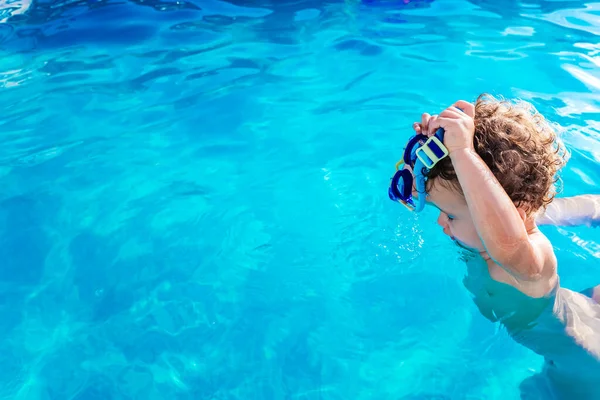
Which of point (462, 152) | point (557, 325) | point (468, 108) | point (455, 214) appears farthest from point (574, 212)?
point (462, 152)

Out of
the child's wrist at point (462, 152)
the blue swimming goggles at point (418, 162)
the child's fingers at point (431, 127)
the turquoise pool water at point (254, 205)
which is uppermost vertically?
the child's fingers at point (431, 127)

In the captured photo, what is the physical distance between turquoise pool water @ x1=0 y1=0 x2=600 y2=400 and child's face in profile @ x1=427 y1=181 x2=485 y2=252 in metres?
0.96

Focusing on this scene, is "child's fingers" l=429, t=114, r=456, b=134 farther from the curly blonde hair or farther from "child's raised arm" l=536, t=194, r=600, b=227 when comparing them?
"child's raised arm" l=536, t=194, r=600, b=227

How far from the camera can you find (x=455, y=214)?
2.54m

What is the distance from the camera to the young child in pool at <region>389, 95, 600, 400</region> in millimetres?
2240

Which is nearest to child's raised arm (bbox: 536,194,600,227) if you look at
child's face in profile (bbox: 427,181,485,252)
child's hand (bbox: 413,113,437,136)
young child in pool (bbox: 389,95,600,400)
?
young child in pool (bbox: 389,95,600,400)

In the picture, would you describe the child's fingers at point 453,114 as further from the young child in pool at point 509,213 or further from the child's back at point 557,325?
the child's back at point 557,325

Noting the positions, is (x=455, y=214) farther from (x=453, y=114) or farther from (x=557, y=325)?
(x=557, y=325)

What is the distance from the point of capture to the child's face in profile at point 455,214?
2.47 metres

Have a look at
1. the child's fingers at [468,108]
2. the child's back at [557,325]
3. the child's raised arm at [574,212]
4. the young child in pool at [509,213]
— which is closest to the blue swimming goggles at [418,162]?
the young child in pool at [509,213]

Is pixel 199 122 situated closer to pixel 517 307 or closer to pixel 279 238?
pixel 279 238

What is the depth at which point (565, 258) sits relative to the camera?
376 centimetres

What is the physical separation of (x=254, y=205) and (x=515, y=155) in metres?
2.35

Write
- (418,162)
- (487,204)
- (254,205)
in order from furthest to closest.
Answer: (254,205), (418,162), (487,204)
